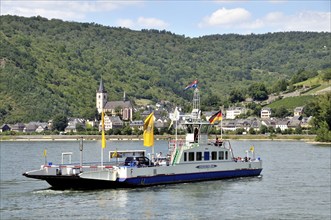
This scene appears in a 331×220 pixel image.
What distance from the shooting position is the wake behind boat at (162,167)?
5503cm

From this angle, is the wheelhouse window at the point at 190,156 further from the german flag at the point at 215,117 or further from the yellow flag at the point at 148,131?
the german flag at the point at 215,117

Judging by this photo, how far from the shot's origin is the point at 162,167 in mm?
57688

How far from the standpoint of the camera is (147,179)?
5666cm

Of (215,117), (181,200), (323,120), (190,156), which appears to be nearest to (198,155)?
(190,156)

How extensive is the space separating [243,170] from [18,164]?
103ft

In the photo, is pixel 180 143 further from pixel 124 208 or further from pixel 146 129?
pixel 124 208

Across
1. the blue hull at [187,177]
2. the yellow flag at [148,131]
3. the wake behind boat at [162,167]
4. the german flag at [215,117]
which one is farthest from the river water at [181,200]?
the german flag at [215,117]

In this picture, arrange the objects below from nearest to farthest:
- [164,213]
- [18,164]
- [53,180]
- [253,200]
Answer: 1. [164,213]
2. [253,200]
3. [53,180]
4. [18,164]

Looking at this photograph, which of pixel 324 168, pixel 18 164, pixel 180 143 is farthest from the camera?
pixel 18 164

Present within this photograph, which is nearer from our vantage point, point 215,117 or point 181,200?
point 181,200

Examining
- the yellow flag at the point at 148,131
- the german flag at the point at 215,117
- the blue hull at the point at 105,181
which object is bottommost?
the blue hull at the point at 105,181

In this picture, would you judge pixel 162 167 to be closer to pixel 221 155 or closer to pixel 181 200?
pixel 181 200

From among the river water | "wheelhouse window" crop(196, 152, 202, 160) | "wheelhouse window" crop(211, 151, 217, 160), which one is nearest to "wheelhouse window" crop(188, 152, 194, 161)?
"wheelhouse window" crop(196, 152, 202, 160)

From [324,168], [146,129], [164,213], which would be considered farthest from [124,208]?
[324,168]
